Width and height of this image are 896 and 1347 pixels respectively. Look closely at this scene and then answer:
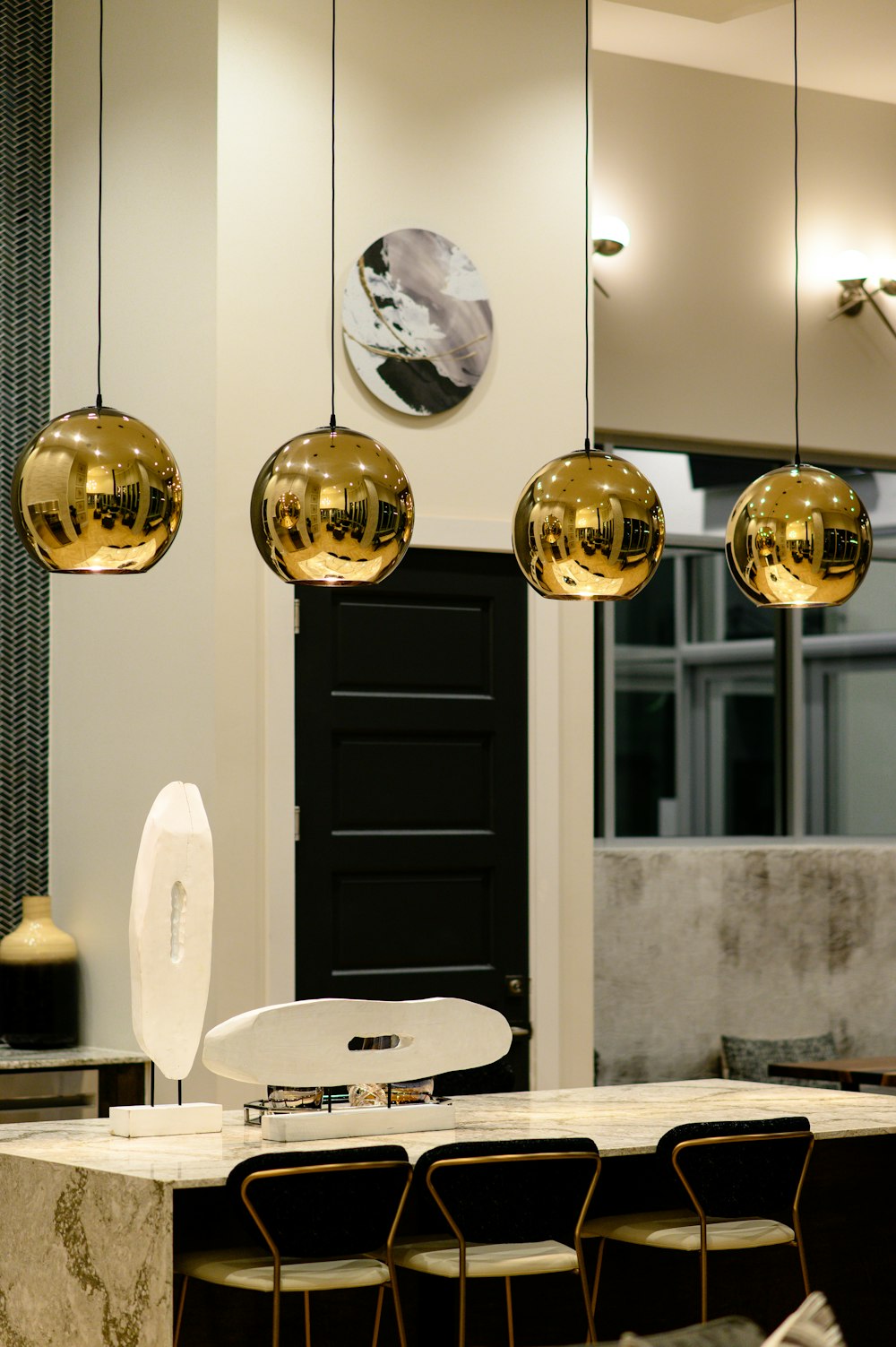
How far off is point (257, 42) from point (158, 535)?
2.81 metres

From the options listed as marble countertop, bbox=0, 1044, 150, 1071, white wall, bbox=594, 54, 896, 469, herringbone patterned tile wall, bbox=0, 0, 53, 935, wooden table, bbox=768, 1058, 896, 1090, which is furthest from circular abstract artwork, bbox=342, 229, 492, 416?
wooden table, bbox=768, 1058, 896, 1090

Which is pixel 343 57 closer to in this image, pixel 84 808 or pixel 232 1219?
pixel 84 808

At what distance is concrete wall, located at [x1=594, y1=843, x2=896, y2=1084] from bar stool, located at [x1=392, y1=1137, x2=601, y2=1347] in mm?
3620

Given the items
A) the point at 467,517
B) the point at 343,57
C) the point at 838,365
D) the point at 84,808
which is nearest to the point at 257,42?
the point at 343,57

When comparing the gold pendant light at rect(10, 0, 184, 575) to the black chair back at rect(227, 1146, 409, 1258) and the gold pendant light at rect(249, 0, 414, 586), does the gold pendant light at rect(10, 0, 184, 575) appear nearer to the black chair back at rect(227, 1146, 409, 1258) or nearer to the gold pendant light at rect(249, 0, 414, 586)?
the gold pendant light at rect(249, 0, 414, 586)

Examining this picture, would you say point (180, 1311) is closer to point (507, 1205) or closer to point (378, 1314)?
point (378, 1314)

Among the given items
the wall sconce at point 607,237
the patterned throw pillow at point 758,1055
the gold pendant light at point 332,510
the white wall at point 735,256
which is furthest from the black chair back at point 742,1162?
the wall sconce at point 607,237

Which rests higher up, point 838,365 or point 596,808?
point 838,365

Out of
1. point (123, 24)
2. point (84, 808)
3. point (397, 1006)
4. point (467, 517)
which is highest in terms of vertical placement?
point (123, 24)

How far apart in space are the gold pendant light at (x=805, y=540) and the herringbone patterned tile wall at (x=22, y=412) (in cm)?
305

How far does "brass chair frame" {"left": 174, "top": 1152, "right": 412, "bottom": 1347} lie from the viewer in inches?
141

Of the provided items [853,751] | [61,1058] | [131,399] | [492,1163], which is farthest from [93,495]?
[853,751]

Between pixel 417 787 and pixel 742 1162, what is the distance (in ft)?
6.94

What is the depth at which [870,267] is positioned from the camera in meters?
8.34
